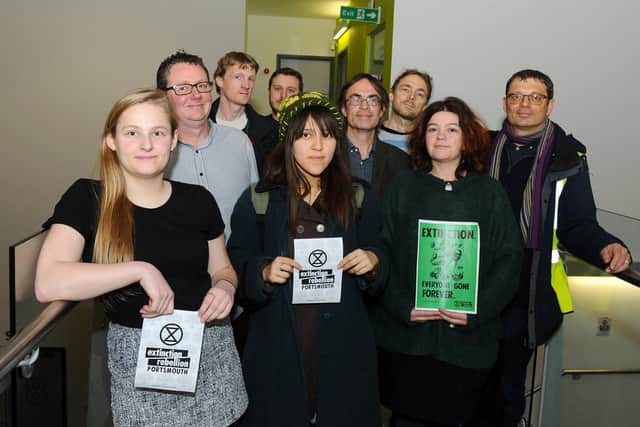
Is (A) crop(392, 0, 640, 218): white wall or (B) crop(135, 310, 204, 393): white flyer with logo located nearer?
(B) crop(135, 310, 204, 393): white flyer with logo

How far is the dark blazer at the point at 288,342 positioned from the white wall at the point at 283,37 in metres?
8.84

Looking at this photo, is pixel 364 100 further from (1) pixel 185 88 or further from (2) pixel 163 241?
(2) pixel 163 241

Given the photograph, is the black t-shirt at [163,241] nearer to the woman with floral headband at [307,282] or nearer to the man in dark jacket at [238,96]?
the woman with floral headband at [307,282]

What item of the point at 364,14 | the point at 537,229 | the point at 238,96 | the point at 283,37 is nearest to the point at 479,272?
the point at 537,229

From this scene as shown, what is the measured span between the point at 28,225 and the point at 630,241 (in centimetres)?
547

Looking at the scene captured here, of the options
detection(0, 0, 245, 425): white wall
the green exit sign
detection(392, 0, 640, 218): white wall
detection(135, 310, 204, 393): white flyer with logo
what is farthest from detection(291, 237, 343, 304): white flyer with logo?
the green exit sign

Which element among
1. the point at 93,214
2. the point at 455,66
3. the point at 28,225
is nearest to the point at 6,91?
the point at 28,225

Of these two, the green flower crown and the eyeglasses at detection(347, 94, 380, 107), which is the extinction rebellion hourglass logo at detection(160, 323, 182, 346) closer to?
the green flower crown

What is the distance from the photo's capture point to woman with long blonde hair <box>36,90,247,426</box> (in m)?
1.67

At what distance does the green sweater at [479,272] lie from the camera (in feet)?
7.75

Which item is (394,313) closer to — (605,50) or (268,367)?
(268,367)

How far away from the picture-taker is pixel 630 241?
349 cm

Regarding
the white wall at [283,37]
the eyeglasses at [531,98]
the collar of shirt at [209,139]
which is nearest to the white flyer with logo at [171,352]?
the collar of shirt at [209,139]

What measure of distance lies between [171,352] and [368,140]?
5.80ft
